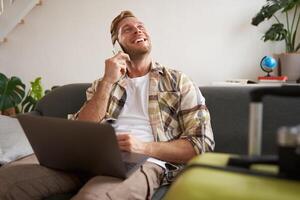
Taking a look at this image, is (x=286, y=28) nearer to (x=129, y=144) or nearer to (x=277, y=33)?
(x=277, y=33)

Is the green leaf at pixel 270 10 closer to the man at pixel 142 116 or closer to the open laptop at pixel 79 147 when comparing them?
the man at pixel 142 116

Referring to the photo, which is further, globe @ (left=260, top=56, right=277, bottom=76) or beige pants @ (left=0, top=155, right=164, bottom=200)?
globe @ (left=260, top=56, right=277, bottom=76)

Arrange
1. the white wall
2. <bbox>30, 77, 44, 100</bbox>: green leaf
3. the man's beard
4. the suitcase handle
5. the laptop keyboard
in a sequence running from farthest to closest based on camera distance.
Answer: <bbox>30, 77, 44, 100</bbox>: green leaf → the white wall → the man's beard → the laptop keyboard → the suitcase handle

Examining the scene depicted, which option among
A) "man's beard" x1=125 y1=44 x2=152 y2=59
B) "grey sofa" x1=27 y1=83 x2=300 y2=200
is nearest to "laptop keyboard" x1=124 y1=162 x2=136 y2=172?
"grey sofa" x1=27 y1=83 x2=300 y2=200

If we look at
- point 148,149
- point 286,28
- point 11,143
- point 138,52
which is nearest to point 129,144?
point 148,149

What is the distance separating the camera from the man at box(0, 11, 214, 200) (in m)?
1.07

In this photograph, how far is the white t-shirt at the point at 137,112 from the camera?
1350 mm

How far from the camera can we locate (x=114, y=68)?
56.2 inches

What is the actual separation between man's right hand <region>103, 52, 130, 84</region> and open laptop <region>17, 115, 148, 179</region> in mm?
431

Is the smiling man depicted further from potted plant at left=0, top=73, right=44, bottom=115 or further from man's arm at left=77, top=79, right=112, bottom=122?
potted plant at left=0, top=73, right=44, bottom=115

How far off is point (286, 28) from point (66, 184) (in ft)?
5.77

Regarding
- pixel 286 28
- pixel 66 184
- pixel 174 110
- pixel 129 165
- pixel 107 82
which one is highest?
pixel 286 28

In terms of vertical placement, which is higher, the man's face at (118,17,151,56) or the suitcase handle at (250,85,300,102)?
the man's face at (118,17,151,56)

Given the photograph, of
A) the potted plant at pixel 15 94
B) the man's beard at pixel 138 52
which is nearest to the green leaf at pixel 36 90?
the potted plant at pixel 15 94
